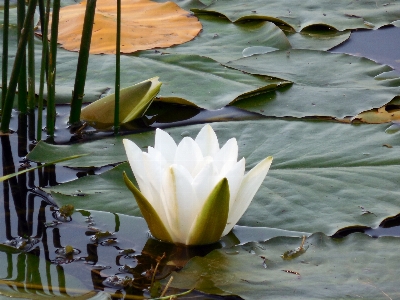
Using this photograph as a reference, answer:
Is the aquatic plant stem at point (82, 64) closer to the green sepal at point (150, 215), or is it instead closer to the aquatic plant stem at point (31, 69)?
the aquatic plant stem at point (31, 69)

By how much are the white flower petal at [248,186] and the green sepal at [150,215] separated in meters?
0.13

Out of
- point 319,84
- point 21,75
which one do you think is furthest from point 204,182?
point 319,84

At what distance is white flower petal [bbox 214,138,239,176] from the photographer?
1261 millimetres

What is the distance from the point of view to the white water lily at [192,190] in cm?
118

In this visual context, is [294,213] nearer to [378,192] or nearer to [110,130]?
[378,192]

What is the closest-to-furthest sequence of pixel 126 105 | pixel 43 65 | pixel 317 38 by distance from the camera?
pixel 43 65, pixel 126 105, pixel 317 38

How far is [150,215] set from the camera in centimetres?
122

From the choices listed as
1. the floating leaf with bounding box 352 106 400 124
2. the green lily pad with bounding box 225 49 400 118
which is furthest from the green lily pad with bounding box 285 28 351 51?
the floating leaf with bounding box 352 106 400 124

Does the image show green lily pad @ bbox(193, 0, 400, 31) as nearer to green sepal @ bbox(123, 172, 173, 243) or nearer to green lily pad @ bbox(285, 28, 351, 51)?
green lily pad @ bbox(285, 28, 351, 51)

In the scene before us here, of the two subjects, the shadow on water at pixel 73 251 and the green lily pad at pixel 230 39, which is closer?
the shadow on water at pixel 73 251

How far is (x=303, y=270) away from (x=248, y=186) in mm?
204

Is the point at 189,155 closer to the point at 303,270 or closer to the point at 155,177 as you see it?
the point at 155,177

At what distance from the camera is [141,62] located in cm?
211

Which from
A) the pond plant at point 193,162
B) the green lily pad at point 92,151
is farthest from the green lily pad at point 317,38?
the green lily pad at point 92,151
